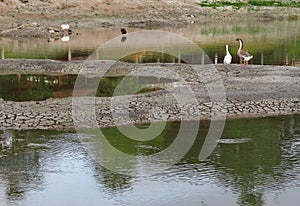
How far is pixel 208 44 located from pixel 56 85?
65.9 feet

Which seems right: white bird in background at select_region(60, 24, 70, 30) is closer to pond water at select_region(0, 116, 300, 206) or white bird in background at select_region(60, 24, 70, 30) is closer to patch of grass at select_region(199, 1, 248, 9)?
patch of grass at select_region(199, 1, 248, 9)

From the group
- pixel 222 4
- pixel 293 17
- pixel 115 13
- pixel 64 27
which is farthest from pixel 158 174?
pixel 222 4

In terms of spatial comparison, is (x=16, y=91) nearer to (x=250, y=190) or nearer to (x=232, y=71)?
(x=232, y=71)

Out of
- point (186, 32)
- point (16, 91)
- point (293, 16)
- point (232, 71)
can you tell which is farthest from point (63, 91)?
point (293, 16)

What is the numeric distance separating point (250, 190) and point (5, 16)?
46144 millimetres

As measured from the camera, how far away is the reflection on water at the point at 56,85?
76.1 ft

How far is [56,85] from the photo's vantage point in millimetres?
25688

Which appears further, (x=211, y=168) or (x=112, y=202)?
(x=211, y=168)

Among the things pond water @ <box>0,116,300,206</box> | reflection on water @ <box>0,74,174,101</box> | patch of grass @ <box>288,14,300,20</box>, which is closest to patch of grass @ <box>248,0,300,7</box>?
patch of grass @ <box>288,14,300,20</box>

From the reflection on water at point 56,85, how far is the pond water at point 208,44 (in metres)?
6.76

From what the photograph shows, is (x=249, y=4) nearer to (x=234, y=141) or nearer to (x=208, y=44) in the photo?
(x=208, y=44)

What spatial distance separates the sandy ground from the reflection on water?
24662 millimetres

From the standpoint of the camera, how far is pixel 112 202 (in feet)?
40.4

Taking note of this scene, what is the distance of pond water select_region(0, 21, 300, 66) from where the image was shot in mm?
34969
